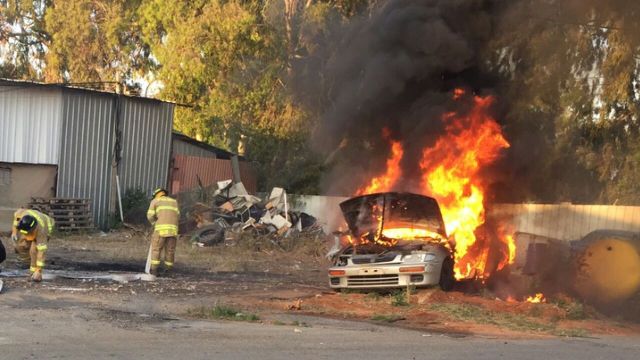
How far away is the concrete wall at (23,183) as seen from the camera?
18.9 m

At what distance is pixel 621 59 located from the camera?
54.4 feet

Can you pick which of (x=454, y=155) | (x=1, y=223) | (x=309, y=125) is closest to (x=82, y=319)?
(x=454, y=155)

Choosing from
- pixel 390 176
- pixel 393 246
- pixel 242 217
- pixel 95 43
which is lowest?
pixel 242 217

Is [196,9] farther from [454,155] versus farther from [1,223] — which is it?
[454,155]

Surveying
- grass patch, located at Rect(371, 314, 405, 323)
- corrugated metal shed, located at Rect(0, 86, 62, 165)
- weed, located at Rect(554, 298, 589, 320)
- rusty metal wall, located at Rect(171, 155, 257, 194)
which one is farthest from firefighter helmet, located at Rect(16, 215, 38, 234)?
rusty metal wall, located at Rect(171, 155, 257, 194)

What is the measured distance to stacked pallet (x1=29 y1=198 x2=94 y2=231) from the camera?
19.0m

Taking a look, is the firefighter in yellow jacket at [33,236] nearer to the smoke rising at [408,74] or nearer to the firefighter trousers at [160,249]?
the firefighter trousers at [160,249]

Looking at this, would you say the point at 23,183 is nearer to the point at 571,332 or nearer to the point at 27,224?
the point at 27,224

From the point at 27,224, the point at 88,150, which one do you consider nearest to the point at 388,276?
the point at 27,224

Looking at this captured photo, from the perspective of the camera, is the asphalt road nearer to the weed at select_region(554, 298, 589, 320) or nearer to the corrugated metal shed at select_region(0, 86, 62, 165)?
the weed at select_region(554, 298, 589, 320)

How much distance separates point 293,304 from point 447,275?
2.52 meters

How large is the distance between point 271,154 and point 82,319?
705 inches

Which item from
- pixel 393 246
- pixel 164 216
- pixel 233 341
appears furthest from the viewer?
pixel 164 216

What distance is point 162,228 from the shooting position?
477 inches
